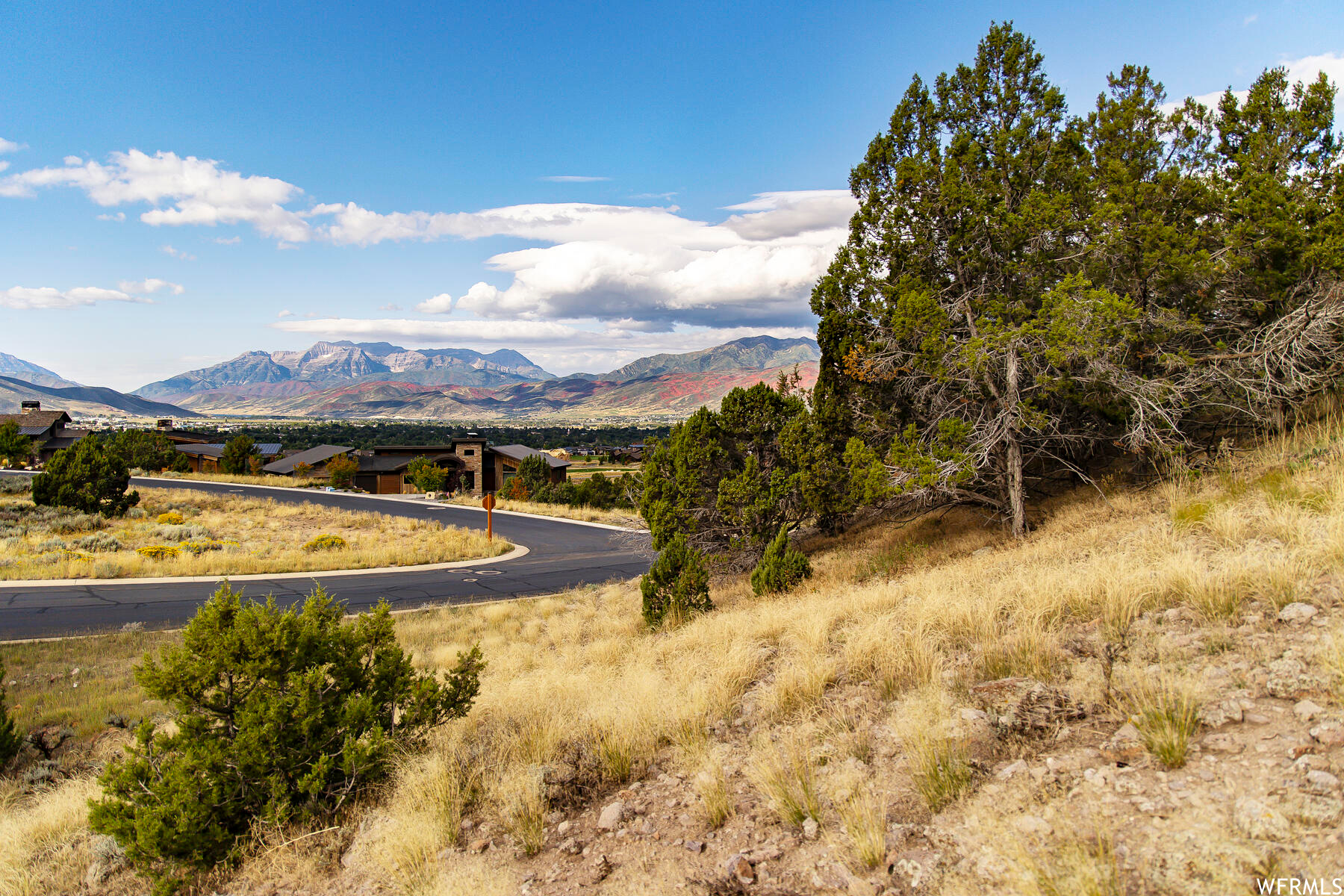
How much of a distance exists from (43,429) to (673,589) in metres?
90.9

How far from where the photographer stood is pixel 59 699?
9383mm

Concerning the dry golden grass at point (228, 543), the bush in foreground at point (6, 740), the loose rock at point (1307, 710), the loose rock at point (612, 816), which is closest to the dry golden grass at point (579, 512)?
the dry golden grass at point (228, 543)

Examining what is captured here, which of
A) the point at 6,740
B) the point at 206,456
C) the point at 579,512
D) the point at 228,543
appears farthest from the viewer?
the point at 206,456

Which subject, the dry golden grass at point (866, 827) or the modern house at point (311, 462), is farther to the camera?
the modern house at point (311, 462)

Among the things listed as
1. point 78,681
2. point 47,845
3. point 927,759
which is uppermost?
point 927,759

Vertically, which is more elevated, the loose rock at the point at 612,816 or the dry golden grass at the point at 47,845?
the loose rock at the point at 612,816

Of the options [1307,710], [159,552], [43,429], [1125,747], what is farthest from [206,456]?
[1307,710]

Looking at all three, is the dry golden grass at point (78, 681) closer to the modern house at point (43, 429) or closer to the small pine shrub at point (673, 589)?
the small pine shrub at point (673, 589)

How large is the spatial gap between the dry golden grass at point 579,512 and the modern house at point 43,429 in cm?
4913

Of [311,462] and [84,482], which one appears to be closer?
[84,482]

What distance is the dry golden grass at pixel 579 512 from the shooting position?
35344 mm

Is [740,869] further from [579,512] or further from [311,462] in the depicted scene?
[311,462]

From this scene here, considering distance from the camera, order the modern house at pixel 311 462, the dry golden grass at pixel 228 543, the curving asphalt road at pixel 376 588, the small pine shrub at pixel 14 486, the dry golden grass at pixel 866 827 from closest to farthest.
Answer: the dry golden grass at pixel 866 827
the curving asphalt road at pixel 376 588
the dry golden grass at pixel 228 543
the small pine shrub at pixel 14 486
the modern house at pixel 311 462

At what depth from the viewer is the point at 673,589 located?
11008mm
